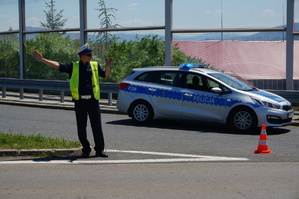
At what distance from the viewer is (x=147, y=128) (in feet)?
46.7

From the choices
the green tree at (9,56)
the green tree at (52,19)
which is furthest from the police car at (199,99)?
the green tree at (9,56)

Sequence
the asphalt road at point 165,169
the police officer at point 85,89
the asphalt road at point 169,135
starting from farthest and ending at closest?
the asphalt road at point 169,135
the police officer at point 85,89
the asphalt road at point 165,169

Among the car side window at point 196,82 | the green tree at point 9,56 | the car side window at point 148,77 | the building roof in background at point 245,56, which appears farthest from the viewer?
the green tree at point 9,56

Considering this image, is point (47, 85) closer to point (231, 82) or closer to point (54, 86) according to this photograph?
point (54, 86)

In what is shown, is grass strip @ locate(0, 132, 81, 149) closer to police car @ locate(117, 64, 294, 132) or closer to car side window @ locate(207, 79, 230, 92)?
police car @ locate(117, 64, 294, 132)

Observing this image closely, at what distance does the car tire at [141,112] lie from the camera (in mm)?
14891

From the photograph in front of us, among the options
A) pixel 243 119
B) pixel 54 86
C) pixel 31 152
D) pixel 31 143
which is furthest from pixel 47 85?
pixel 31 152

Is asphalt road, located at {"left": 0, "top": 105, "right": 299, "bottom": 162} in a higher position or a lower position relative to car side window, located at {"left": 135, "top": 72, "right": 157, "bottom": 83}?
lower

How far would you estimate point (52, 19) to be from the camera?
25.1 m

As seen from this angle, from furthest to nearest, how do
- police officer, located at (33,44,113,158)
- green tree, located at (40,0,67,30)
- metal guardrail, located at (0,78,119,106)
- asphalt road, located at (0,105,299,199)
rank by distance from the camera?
green tree, located at (40,0,67,30) < metal guardrail, located at (0,78,119,106) < police officer, located at (33,44,113,158) < asphalt road, located at (0,105,299,199)

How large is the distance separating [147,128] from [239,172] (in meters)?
5.84

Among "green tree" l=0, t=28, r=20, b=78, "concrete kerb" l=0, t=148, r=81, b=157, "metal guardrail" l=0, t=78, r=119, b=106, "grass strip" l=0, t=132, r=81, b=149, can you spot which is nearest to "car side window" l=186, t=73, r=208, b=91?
"grass strip" l=0, t=132, r=81, b=149

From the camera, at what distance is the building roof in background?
63.5ft

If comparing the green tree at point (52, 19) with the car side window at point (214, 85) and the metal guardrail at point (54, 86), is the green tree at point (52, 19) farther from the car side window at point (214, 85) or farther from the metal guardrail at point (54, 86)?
the car side window at point (214, 85)
